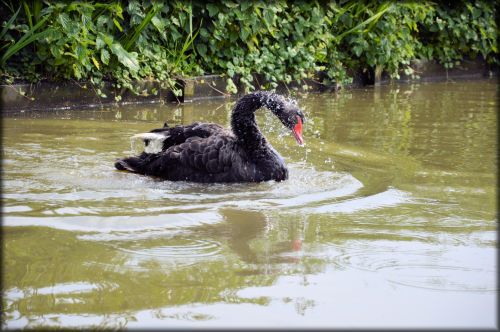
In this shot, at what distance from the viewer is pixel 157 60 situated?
348 inches

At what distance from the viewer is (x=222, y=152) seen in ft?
18.4

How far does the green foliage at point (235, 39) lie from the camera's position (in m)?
8.01

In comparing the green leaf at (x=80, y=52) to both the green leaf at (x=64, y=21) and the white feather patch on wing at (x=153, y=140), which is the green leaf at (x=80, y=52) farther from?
the white feather patch on wing at (x=153, y=140)

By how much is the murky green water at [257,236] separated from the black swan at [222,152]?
12 centimetres

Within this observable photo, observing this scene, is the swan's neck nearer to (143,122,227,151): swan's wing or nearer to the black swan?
the black swan

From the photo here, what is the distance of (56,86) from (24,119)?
2.75 ft

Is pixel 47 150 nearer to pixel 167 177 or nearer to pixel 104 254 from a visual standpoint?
pixel 167 177

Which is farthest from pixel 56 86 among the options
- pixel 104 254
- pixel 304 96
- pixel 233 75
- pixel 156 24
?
pixel 104 254

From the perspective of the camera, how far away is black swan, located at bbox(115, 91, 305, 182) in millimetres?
5578

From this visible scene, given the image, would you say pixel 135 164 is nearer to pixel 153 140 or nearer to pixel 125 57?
pixel 153 140

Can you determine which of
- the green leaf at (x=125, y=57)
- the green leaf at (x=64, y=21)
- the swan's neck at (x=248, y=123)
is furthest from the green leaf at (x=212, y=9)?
the swan's neck at (x=248, y=123)

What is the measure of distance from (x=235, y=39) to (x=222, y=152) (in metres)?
3.99

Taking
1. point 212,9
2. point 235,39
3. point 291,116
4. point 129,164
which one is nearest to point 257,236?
point 291,116

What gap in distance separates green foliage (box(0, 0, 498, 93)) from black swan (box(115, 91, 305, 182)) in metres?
2.48
